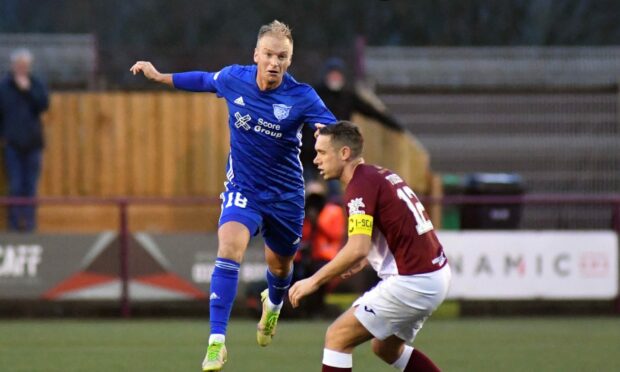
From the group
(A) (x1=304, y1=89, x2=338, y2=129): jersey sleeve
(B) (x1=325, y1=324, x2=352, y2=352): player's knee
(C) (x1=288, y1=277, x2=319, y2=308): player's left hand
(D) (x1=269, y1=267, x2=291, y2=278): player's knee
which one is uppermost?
(A) (x1=304, y1=89, x2=338, y2=129): jersey sleeve

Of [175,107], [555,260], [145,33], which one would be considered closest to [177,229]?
[175,107]

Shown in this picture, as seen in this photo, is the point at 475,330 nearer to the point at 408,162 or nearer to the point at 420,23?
the point at 408,162

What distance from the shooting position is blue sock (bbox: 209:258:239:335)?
27.7ft

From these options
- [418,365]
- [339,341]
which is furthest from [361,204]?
[418,365]

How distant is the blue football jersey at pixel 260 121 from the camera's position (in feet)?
29.3

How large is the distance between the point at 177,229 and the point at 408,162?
2.97 meters

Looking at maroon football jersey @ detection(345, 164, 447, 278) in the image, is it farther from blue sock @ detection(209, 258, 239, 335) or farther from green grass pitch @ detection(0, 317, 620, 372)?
green grass pitch @ detection(0, 317, 620, 372)

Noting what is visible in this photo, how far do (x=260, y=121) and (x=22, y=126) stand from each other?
23.4ft

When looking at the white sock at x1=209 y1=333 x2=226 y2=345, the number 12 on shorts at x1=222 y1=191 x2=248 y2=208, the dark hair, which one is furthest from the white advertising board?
the dark hair

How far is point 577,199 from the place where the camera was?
599 inches

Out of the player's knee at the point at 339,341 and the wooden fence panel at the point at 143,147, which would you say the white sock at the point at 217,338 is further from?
the wooden fence panel at the point at 143,147

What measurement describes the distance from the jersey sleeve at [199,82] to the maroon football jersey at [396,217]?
2035 mm

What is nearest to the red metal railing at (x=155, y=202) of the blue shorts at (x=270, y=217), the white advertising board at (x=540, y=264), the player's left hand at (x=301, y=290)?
the white advertising board at (x=540, y=264)

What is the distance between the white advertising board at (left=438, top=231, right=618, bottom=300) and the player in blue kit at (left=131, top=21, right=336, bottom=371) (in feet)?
18.9
